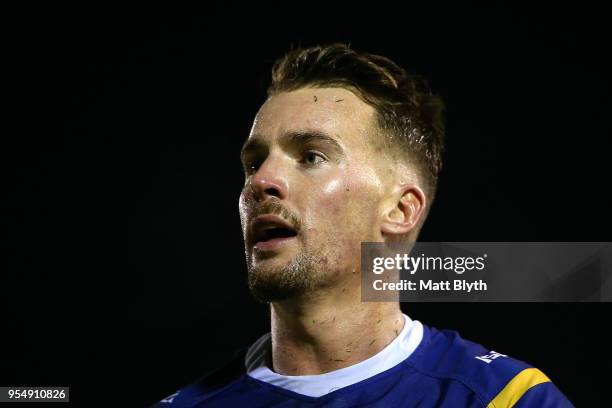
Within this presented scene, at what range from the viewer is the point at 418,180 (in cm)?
205

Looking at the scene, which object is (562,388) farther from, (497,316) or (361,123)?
(361,123)

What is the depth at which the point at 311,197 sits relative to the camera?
181 cm

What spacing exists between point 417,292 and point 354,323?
546mm

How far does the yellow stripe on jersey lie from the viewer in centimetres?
169

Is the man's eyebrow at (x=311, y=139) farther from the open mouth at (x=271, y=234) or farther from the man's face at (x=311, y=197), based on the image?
the open mouth at (x=271, y=234)

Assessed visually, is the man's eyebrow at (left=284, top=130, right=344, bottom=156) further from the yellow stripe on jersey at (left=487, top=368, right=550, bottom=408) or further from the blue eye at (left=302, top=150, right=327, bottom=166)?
the yellow stripe on jersey at (left=487, top=368, right=550, bottom=408)

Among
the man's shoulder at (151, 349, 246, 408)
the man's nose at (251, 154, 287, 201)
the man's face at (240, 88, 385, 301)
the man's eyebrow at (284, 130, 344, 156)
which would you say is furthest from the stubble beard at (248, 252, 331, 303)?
the man's shoulder at (151, 349, 246, 408)

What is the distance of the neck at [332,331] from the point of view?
1864mm

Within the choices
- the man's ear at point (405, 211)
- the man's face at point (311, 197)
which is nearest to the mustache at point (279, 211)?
the man's face at point (311, 197)

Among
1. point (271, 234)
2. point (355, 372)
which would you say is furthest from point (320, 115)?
point (355, 372)

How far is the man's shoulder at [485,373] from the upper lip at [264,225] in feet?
1.53

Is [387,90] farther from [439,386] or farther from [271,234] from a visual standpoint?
[439,386]

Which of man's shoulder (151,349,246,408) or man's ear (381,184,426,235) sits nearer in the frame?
man's ear (381,184,426,235)

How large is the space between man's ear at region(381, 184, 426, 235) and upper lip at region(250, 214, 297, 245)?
0.93 feet
